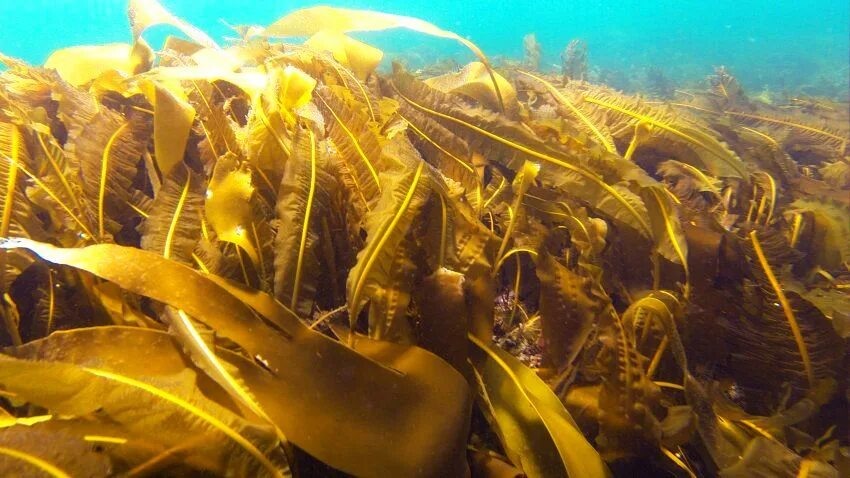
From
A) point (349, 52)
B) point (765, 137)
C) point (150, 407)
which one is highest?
point (349, 52)

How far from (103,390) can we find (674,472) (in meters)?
1.06

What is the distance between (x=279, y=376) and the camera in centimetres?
72

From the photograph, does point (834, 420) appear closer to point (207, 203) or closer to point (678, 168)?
point (678, 168)

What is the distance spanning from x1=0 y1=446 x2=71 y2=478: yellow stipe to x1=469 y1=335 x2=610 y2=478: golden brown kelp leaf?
2.31 feet

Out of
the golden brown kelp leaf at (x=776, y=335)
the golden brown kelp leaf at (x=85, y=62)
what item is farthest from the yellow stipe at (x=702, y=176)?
the golden brown kelp leaf at (x=85, y=62)

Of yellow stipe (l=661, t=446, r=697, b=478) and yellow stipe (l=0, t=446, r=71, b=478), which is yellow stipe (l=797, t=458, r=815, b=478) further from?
yellow stipe (l=0, t=446, r=71, b=478)

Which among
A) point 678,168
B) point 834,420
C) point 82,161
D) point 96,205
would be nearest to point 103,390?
point 96,205

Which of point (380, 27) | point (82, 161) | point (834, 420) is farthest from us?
point (380, 27)

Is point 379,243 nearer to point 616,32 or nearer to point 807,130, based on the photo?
point 807,130

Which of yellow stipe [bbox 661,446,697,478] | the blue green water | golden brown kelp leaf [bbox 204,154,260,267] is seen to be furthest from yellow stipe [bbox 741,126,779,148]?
the blue green water

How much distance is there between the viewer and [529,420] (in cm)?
78

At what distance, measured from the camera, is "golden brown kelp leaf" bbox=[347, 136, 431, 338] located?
0.82 meters

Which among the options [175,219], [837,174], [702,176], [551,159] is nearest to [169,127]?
[175,219]

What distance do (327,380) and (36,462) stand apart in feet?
1.40
